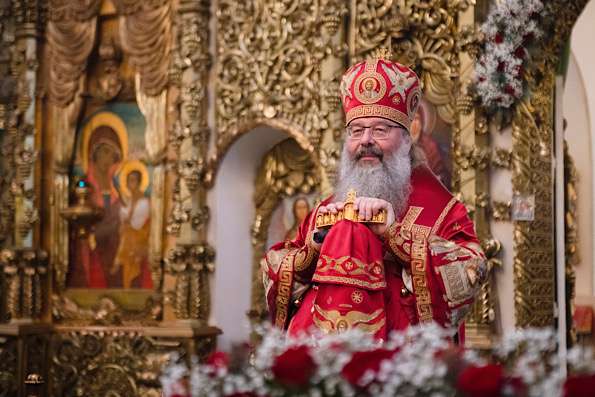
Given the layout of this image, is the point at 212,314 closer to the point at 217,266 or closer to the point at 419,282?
the point at 217,266

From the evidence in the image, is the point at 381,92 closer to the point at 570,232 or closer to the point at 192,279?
the point at 192,279

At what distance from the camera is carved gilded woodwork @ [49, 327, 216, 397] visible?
31.5ft

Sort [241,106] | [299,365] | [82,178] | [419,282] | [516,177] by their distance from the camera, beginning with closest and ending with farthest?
[299,365], [419,282], [516,177], [241,106], [82,178]

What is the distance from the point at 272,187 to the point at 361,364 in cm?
711

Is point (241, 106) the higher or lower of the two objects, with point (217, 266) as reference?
higher

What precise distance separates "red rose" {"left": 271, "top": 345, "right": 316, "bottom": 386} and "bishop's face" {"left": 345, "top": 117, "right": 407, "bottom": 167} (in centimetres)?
250

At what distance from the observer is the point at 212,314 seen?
9.73m

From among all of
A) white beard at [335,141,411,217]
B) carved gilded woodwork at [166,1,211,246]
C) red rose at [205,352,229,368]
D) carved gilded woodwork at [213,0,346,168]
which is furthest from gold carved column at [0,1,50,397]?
red rose at [205,352,229,368]

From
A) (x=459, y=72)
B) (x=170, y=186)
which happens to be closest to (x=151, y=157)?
(x=170, y=186)

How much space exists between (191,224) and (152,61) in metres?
1.39

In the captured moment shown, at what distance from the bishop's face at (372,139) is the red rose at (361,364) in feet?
8.09

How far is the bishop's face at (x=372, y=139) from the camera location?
5.25 meters

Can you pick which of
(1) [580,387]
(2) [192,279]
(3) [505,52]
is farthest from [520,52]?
(1) [580,387]

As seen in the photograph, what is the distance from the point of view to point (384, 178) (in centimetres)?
526
